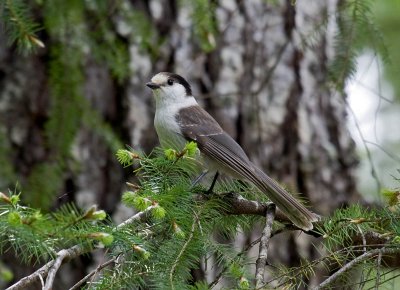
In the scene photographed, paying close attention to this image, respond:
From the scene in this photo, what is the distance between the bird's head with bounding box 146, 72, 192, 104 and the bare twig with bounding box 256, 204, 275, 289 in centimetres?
154

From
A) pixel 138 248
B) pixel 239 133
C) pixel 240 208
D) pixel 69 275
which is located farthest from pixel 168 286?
pixel 239 133

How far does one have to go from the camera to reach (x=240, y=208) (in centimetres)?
255

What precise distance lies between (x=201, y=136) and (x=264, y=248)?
4.93 feet

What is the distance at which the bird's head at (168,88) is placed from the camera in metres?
3.94

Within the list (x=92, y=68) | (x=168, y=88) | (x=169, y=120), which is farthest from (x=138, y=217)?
(x=92, y=68)

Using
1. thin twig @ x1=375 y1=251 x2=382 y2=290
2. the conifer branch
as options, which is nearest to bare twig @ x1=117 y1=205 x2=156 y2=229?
the conifer branch

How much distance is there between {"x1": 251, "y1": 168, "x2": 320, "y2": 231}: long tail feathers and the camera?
256 centimetres

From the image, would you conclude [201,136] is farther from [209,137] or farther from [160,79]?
[160,79]

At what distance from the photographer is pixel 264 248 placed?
6.98ft

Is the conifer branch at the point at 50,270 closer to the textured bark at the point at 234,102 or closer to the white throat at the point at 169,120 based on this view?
the white throat at the point at 169,120

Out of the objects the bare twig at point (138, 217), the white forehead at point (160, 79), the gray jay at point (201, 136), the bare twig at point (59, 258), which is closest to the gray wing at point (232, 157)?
the gray jay at point (201, 136)

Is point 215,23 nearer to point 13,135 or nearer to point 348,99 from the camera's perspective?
point 348,99

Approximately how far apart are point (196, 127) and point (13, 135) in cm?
123

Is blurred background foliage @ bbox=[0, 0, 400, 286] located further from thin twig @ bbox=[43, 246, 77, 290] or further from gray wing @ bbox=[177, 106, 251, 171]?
thin twig @ bbox=[43, 246, 77, 290]
